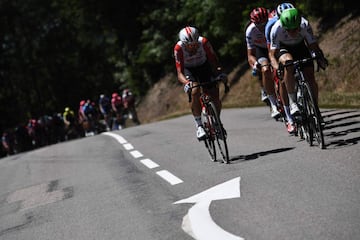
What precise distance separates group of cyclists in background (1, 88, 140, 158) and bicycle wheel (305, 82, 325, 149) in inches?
969

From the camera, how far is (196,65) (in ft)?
34.6

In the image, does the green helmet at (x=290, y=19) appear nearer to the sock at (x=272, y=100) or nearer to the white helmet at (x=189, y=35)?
the white helmet at (x=189, y=35)

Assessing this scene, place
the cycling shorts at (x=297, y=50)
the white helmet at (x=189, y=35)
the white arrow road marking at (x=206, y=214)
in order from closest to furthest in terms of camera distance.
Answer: the white arrow road marking at (x=206, y=214) < the cycling shorts at (x=297, y=50) < the white helmet at (x=189, y=35)

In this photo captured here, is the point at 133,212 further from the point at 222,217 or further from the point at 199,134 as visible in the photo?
the point at 199,134

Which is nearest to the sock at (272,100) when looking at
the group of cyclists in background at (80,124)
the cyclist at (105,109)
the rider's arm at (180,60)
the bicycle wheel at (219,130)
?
the bicycle wheel at (219,130)

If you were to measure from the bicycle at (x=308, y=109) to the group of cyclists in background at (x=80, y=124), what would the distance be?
2427cm

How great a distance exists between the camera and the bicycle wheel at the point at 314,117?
28.7 ft

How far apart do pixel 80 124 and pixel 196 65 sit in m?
27.8

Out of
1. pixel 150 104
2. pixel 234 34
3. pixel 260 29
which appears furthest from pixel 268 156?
pixel 150 104

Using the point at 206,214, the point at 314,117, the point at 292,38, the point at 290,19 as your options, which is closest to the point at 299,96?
the point at 314,117

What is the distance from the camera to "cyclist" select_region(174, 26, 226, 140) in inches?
400

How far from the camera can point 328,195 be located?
6207 millimetres

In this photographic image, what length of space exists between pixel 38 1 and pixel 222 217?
216 feet

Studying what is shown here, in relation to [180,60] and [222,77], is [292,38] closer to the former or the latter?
[222,77]
